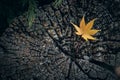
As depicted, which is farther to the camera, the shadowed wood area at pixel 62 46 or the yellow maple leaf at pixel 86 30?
the yellow maple leaf at pixel 86 30

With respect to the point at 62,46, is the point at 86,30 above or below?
above

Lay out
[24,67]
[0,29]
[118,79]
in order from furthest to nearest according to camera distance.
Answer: [0,29] → [118,79] → [24,67]

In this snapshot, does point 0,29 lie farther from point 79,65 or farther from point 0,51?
point 79,65

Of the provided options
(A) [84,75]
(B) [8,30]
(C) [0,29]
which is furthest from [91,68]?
(C) [0,29]

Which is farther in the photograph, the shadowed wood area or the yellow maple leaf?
the yellow maple leaf
